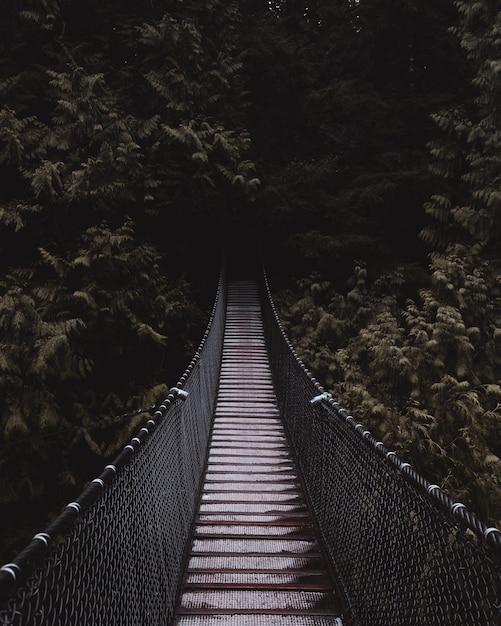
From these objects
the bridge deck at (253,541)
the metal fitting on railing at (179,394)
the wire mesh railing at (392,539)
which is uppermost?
the metal fitting on railing at (179,394)

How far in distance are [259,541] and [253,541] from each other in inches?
1.5

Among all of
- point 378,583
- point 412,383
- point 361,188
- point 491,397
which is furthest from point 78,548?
point 361,188

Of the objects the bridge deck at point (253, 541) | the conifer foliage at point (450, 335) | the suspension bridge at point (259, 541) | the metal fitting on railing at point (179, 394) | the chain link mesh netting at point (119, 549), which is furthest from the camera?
the conifer foliage at point (450, 335)

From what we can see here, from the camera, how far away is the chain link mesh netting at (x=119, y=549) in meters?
1.28

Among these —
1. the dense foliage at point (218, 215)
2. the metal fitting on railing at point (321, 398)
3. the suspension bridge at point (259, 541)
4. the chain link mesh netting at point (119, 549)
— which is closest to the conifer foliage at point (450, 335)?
the dense foliage at point (218, 215)

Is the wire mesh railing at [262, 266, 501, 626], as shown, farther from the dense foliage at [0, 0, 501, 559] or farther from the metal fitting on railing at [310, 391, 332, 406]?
the dense foliage at [0, 0, 501, 559]

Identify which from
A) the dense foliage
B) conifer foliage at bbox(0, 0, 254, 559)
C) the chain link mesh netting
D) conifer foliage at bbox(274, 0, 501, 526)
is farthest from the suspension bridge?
conifer foliage at bbox(0, 0, 254, 559)

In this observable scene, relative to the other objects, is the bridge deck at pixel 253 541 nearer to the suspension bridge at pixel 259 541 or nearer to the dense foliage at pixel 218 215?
the suspension bridge at pixel 259 541

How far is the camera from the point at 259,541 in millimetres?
3213

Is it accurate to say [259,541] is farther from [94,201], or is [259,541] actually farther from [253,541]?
[94,201]

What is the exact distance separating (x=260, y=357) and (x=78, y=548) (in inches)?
262

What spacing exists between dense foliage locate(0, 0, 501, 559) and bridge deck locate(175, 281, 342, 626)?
5.59 ft

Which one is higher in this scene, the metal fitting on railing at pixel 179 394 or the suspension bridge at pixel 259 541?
the metal fitting on railing at pixel 179 394

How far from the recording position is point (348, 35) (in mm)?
10844
